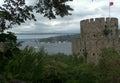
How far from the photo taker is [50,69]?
10609 mm

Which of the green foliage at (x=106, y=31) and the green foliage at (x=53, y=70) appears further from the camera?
the green foliage at (x=106, y=31)

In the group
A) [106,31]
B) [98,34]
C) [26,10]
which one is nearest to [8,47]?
[26,10]

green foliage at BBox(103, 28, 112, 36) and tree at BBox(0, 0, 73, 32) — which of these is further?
green foliage at BBox(103, 28, 112, 36)

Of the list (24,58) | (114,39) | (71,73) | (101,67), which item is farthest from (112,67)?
(114,39)

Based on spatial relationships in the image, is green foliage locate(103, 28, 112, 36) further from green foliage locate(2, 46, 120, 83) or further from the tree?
the tree

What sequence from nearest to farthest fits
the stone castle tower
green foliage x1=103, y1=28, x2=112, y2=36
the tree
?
the tree → the stone castle tower → green foliage x1=103, y1=28, x2=112, y2=36

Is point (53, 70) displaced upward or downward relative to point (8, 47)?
downward

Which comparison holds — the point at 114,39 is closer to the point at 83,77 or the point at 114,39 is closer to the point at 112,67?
the point at 112,67

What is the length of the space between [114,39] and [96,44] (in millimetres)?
1644

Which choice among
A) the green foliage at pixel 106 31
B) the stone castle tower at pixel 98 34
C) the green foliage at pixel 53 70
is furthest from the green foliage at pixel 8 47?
the green foliage at pixel 106 31

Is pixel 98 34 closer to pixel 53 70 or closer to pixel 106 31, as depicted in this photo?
pixel 106 31

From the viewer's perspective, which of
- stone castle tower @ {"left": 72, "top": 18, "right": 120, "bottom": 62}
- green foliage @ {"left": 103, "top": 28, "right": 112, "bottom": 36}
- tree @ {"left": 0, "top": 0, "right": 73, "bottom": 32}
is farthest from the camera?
green foliage @ {"left": 103, "top": 28, "right": 112, "bottom": 36}

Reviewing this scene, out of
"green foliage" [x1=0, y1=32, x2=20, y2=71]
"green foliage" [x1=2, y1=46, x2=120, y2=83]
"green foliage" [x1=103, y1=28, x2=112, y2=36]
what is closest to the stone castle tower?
"green foliage" [x1=103, y1=28, x2=112, y2=36]

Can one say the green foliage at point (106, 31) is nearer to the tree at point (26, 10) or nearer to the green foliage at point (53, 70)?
the green foliage at point (53, 70)
